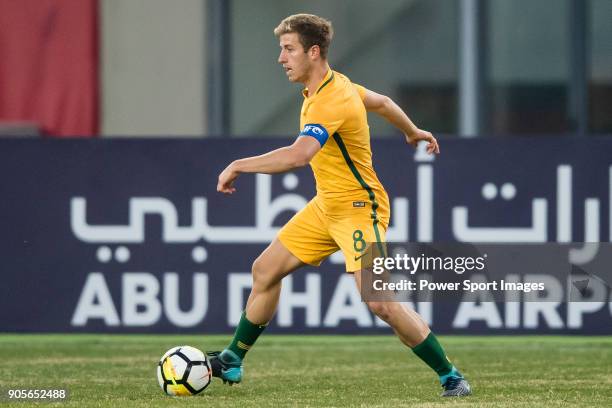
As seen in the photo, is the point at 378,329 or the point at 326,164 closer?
the point at 326,164

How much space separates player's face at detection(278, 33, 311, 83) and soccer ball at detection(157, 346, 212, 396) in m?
1.58

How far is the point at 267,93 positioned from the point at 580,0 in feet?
11.1

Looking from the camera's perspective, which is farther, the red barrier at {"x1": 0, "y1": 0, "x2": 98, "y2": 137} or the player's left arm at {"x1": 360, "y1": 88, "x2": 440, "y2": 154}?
the red barrier at {"x1": 0, "y1": 0, "x2": 98, "y2": 137}

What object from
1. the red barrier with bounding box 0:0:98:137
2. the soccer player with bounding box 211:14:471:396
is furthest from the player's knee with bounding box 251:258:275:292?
the red barrier with bounding box 0:0:98:137

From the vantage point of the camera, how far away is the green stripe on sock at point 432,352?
312 inches

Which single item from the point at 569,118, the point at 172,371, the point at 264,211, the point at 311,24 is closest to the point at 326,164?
the point at 311,24

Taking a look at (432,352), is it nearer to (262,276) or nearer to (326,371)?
(262,276)

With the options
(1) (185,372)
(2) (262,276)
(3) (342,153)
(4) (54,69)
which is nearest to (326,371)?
(2) (262,276)

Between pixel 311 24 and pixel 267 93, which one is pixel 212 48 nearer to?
pixel 267 93

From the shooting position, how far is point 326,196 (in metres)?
8.15

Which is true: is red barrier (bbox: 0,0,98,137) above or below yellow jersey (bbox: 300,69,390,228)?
above

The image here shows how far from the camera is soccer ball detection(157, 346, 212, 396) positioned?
8078 mm

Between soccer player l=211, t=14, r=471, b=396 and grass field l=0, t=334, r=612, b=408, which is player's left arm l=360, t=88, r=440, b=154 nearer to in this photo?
soccer player l=211, t=14, r=471, b=396

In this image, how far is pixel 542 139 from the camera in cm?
1133
